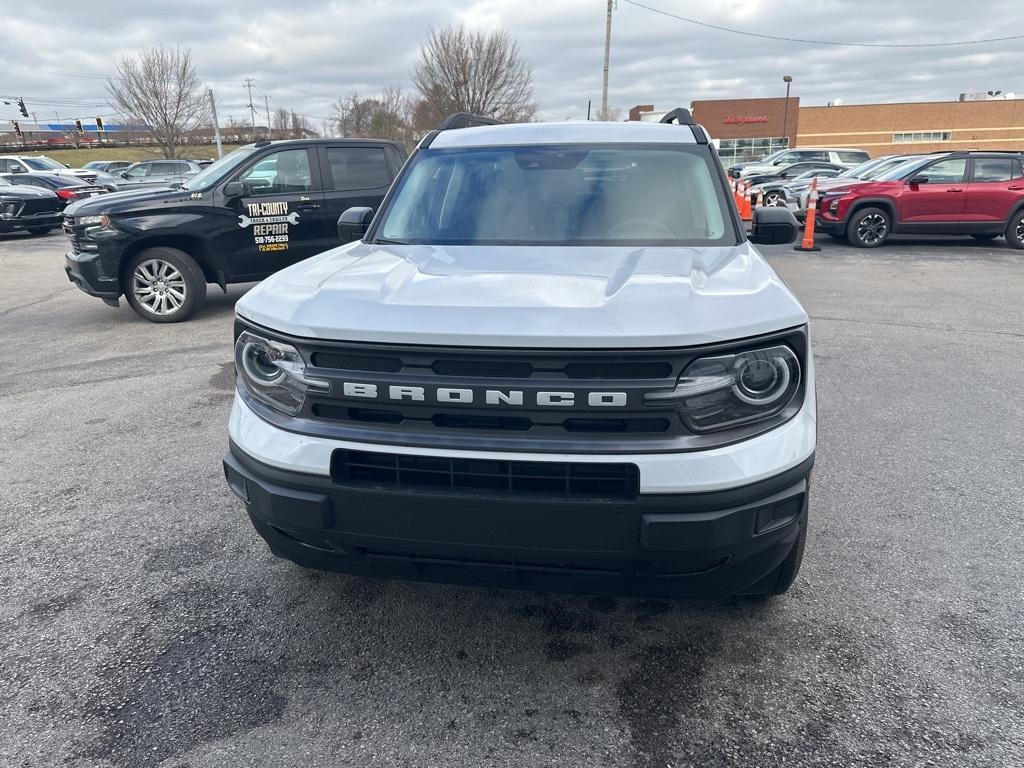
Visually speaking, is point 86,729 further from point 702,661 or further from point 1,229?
point 1,229

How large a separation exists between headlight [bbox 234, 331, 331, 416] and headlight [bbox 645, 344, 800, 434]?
1055 millimetres

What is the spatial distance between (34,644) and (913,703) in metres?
3.05

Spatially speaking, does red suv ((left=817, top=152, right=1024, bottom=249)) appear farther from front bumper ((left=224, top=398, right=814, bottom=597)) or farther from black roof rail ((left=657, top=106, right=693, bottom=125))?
front bumper ((left=224, top=398, right=814, bottom=597))

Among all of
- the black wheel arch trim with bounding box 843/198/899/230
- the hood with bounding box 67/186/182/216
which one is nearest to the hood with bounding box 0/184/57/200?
the hood with bounding box 67/186/182/216

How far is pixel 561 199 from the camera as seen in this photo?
A: 11.0 feet

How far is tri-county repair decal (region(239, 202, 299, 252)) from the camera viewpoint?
7742mm

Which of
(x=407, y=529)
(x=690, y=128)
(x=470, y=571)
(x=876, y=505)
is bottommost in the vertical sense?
(x=876, y=505)

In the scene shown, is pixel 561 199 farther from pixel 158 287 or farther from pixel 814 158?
pixel 814 158

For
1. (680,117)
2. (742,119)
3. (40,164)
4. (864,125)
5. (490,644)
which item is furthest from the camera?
(742,119)

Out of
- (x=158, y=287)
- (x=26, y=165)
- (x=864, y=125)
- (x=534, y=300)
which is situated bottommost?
(x=158, y=287)

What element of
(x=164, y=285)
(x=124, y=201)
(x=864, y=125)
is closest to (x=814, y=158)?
(x=164, y=285)

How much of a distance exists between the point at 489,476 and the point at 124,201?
274 inches

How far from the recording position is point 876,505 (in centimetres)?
354

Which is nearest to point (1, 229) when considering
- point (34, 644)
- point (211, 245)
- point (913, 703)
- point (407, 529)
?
point (211, 245)
